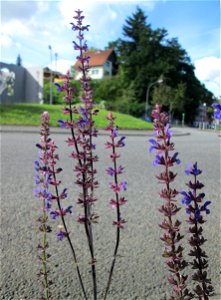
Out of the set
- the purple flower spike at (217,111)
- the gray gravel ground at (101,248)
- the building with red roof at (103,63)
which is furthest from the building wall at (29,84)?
the purple flower spike at (217,111)

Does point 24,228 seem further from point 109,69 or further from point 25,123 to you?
point 109,69

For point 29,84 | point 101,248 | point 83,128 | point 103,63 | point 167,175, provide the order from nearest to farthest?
point 167,175 → point 83,128 → point 101,248 → point 29,84 → point 103,63

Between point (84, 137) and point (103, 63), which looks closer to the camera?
point (84, 137)

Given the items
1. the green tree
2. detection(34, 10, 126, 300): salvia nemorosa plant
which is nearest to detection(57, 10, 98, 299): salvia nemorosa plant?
detection(34, 10, 126, 300): salvia nemorosa plant

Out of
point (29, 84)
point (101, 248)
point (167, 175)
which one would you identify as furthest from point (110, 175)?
point (29, 84)

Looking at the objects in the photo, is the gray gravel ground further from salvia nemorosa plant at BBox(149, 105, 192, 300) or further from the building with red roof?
the building with red roof

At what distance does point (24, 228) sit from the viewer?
13.1 ft

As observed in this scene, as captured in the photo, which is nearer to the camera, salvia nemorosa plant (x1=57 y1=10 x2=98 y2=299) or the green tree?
salvia nemorosa plant (x1=57 y1=10 x2=98 y2=299)

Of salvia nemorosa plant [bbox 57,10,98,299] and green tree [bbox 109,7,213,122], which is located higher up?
green tree [bbox 109,7,213,122]

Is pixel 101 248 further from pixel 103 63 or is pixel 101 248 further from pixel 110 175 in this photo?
pixel 103 63

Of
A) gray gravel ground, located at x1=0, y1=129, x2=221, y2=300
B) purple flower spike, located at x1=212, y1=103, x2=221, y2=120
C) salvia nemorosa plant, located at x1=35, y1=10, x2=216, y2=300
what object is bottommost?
gray gravel ground, located at x1=0, y1=129, x2=221, y2=300

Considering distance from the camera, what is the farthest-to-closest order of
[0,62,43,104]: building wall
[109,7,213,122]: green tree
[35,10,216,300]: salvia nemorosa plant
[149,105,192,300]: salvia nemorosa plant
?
[0,62,43,104]: building wall < [109,7,213,122]: green tree < [35,10,216,300]: salvia nemorosa plant < [149,105,192,300]: salvia nemorosa plant

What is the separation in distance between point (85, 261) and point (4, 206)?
76.1 inches

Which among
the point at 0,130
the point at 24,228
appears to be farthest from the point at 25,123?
the point at 24,228
